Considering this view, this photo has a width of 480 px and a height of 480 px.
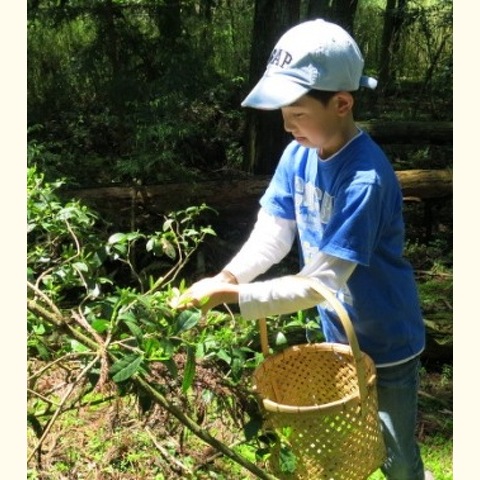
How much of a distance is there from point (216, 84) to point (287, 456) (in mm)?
3859

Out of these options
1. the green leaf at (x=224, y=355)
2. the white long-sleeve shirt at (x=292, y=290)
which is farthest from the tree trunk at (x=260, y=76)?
the green leaf at (x=224, y=355)

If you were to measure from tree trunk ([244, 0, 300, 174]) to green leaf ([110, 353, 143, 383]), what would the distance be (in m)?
3.79

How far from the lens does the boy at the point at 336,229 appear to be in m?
1.62

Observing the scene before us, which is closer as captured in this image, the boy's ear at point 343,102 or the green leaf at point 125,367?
the green leaf at point 125,367

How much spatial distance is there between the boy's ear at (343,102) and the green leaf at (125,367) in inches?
32.4

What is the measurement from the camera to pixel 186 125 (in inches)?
171

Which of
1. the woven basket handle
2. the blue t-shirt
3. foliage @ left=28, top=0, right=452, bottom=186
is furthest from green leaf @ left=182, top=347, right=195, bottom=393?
foliage @ left=28, top=0, right=452, bottom=186

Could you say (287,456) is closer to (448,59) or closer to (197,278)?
(197,278)

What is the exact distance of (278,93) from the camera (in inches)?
64.3

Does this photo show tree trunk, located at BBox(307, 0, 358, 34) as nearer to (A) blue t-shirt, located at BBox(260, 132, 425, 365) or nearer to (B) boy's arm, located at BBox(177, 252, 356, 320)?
(A) blue t-shirt, located at BBox(260, 132, 425, 365)

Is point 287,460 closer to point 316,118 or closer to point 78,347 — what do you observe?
point 78,347

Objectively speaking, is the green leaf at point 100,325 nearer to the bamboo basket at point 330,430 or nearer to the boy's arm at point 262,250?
the bamboo basket at point 330,430

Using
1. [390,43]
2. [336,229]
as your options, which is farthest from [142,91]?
[390,43]

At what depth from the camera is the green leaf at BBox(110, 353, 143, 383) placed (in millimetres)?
1271
